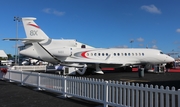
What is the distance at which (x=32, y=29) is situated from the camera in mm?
25484

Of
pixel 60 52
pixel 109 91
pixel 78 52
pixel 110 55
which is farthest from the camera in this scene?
pixel 110 55

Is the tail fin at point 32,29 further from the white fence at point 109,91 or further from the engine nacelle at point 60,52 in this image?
the white fence at point 109,91

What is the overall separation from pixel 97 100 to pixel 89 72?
51.8 feet

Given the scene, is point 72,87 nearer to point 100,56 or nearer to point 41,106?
point 41,106

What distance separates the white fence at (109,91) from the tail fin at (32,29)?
14.3 m

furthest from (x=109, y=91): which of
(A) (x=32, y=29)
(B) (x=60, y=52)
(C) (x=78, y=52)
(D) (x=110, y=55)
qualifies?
(A) (x=32, y=29)

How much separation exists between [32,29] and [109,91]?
20795 millimetres

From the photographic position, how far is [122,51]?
2611 cm

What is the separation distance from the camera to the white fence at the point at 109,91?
5273mm

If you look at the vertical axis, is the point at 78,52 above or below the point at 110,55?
above

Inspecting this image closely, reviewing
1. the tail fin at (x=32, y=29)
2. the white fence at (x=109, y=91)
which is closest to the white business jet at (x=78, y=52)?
the tail fin at (x=32, y=29)

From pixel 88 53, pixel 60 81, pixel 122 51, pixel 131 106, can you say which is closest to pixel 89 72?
pixel 88 53

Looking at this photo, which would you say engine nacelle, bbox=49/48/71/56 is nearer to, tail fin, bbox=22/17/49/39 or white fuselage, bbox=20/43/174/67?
white fuselage, bbox=20/43/174/67

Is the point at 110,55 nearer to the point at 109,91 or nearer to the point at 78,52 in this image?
the point at 78,52
